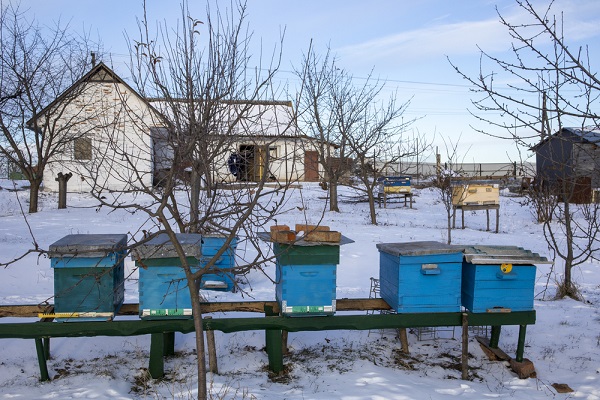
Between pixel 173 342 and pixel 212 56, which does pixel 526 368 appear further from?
pixel 212 56

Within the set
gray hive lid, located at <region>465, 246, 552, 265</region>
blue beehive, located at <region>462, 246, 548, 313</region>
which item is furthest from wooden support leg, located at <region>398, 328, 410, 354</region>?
gray hive lid, located at <region>465, 246, 552, 265</region>

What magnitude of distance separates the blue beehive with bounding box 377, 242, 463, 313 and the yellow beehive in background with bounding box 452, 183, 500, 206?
35.2ft

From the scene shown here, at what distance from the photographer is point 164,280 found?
4.61 metres

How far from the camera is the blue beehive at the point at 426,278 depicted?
16.1 ft

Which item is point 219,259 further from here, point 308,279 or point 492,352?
point 492,352

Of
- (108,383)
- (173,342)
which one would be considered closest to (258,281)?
(173,342)

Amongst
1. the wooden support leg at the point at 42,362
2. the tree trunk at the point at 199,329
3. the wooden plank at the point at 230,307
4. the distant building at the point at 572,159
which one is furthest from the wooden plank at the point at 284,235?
the wooden support leg at the point at 42,362

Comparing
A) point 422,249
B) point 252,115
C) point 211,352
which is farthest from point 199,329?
point 252,115

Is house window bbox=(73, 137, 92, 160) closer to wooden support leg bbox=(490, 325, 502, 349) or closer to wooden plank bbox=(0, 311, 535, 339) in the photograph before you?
wooden plank bbox=(0, 311, 535, 339)

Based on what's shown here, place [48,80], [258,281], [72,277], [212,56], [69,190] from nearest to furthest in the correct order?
[72,277]
[212,56]
[258,281]
[48,80]
[69,190]

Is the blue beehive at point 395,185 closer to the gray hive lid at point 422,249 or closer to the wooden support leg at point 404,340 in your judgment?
the wooden support leg at point 404,340

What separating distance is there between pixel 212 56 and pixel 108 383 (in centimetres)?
334

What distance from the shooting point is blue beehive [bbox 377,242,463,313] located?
4.92m

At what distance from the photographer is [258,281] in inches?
351
